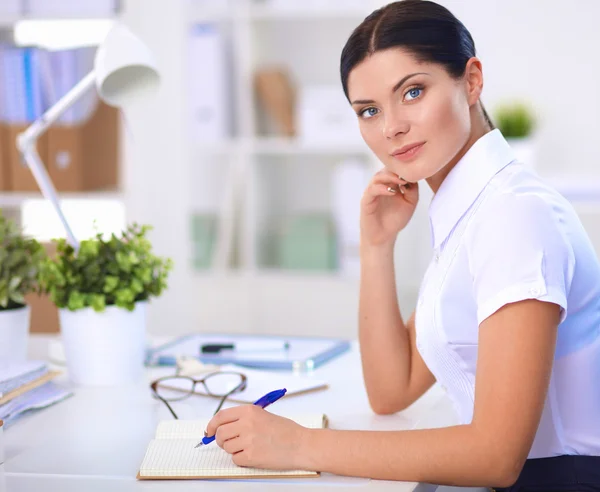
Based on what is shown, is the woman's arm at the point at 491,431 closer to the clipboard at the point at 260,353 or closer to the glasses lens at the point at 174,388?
the glasses lens at the point at 174,388

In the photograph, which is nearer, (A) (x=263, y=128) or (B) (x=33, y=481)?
(B) (x=33, y=481)

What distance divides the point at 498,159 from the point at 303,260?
2.68m

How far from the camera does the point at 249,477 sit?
116 cm

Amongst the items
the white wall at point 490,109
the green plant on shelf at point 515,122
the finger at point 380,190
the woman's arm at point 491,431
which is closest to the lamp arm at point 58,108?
the finger at point 380,190

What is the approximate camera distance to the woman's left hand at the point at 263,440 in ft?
3.81

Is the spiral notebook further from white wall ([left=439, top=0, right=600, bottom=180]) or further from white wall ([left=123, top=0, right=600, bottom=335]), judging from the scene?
white wall ([left=439, top=0, right=600, bottom=180])

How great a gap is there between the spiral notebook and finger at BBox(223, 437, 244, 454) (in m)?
0.02

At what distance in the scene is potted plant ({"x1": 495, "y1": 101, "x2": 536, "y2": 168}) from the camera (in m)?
3.56

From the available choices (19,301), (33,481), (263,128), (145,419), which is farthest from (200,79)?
(33,481)

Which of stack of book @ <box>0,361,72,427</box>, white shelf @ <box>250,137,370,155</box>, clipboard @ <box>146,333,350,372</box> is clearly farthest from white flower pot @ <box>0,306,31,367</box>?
white shelf @ <box>250,137,370,155</box>

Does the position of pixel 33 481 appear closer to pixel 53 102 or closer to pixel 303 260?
pixel 53 102

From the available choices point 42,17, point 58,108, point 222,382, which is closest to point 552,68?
point 42,17

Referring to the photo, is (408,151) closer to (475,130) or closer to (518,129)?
(475,130)

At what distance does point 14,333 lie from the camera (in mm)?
1715
